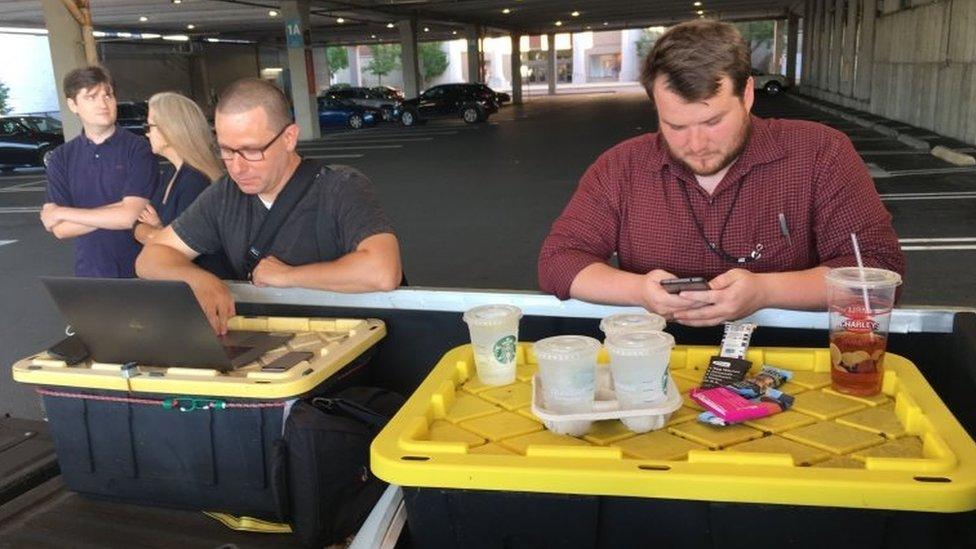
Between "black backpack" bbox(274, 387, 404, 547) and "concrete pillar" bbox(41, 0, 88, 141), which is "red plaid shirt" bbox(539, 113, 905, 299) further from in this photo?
"concrete pillar" bbox(41, 0, 88, 141)

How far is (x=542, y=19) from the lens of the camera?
1433 inches

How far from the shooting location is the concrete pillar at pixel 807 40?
111ft

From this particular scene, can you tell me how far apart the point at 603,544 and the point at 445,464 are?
0.30 metres

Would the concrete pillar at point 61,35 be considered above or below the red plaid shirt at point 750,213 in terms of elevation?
above

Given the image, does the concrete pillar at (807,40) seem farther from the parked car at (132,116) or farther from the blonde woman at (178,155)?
the blonde woman at (178,155)

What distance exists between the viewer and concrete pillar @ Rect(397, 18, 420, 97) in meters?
29.3

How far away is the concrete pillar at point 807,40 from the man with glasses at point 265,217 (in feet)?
117

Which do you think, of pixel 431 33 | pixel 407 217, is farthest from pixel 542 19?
pixel 407 217

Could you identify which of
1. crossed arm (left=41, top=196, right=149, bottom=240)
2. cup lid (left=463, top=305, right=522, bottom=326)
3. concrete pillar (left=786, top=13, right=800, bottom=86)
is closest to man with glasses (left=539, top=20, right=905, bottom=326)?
cup lid (left=463, top=305, right=522, bottom=326)

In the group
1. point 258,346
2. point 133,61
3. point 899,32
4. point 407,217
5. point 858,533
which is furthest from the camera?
point 133,61

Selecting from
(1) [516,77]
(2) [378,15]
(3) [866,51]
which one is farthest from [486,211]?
(1) [516,77]

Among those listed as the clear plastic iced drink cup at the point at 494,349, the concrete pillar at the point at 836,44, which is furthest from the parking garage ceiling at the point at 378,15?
the clear plastic iced drink cup at the point at 494,349

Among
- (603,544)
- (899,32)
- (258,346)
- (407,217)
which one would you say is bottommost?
(407,217)

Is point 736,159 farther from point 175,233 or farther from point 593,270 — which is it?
point 175,233
